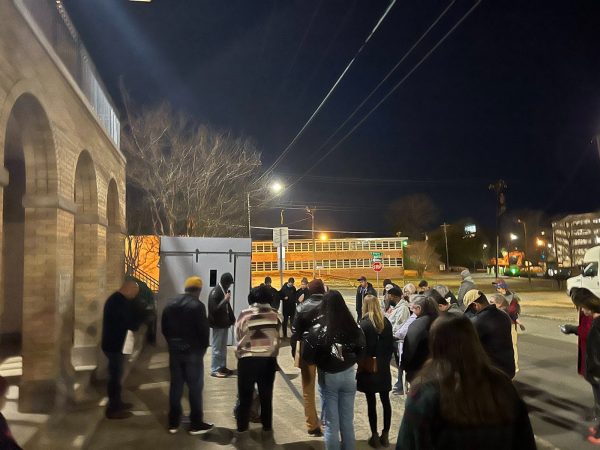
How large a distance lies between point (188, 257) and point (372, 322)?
7.18 m

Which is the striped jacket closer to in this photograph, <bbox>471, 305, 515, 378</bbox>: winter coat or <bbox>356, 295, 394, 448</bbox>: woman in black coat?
<bbox>356, 295, 394, 448</bbox>: woman in black coat

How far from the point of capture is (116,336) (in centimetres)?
637

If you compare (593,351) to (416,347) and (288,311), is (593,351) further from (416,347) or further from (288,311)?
(288,311)

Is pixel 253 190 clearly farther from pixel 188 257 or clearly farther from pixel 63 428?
pixel 63 428

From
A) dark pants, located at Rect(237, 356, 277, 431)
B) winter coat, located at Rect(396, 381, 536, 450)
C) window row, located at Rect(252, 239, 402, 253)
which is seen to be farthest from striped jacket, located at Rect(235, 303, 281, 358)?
window row, located at Rect(252, 239, 402, 253)

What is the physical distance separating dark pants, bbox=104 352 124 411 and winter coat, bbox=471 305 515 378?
4.38 meters

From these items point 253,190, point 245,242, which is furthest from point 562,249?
point 245,242

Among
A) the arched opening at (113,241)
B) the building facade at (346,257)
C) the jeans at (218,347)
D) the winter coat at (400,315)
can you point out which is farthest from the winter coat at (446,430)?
the building facade at (346,257)

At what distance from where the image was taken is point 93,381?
8.16 meters

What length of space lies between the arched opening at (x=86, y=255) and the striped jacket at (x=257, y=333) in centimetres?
433

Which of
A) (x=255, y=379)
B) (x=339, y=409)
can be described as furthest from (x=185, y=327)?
(x=339, y=409)

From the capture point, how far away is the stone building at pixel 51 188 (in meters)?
5.80

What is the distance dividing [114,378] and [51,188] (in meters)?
2.66

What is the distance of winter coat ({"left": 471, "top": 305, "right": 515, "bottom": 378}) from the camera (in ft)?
17.7
